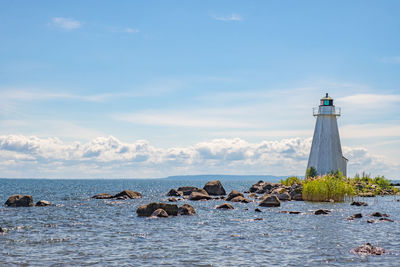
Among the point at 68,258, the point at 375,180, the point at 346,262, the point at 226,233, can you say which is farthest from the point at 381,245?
the point at 375,180

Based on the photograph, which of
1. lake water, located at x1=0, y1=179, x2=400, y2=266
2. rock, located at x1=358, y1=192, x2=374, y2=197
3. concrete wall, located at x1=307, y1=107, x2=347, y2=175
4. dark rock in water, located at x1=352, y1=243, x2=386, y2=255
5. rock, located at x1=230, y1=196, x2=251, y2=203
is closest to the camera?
lake water, located at x1=0, y1=179, x2=400, y2=266

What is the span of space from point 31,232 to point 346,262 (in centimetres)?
1684

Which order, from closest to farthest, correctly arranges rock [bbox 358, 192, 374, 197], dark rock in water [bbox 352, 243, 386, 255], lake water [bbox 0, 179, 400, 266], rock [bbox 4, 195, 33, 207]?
lake water [bbox 0, 179, 400, 266] < dark rock in water [bbox 352, 243, 386, 255] < rock [bbox 4, 195, 33, 207] < rock [bbox 358, 192, 374, 197]

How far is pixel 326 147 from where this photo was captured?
61.0 m

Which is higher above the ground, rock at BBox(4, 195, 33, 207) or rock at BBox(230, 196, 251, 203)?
rock at BBox(230, 196, 251, 203)

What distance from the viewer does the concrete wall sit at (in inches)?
2386

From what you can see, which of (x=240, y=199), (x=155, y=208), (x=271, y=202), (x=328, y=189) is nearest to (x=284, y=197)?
(x=240, y=199)

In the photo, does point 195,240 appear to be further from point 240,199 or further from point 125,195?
point 125,195

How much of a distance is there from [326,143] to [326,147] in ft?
1.85

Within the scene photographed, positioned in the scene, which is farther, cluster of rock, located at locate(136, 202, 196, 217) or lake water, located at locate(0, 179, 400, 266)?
cluster of rock, located at locate(136, 202, 196, 217)

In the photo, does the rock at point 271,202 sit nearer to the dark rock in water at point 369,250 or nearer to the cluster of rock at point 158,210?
the cluster of rock at point 158,210

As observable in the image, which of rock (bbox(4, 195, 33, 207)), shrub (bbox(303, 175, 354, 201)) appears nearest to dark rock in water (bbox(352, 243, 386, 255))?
Result: shrub (bbox(303, 175, 354, 201))

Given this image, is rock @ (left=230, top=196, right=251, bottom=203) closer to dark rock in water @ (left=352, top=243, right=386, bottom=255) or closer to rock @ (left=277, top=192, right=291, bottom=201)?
rock @ (left=277, top=192, right=291, bottom=201)

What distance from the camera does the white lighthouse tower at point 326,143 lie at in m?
60.6
